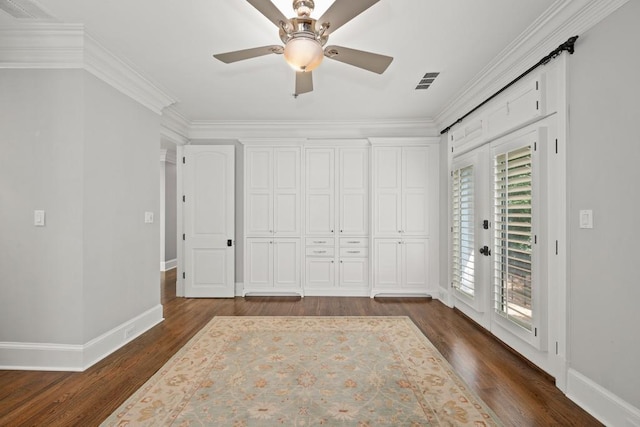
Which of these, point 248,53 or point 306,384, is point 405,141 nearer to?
point 248,53

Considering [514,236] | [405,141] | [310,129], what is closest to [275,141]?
[310,129]

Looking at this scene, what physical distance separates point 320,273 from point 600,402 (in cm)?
345

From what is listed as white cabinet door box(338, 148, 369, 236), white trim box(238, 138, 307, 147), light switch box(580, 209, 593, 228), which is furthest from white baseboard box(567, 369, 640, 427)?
white trim box(238, 138, 307, 147)

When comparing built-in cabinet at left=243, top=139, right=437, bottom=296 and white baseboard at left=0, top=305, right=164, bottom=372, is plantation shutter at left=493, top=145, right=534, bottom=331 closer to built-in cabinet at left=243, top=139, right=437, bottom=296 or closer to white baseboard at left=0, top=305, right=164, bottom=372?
built-in cabinet at left=243, top=139, right=437, bottom=296

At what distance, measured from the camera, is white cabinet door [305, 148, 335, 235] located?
4.87 m

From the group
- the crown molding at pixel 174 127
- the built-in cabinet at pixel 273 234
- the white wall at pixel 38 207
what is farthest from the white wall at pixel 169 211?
the white wall at pixel 38 207

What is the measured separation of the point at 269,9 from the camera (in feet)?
5.43

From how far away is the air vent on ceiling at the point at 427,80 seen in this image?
3.33 meters

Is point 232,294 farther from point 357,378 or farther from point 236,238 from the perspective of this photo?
point 357,378

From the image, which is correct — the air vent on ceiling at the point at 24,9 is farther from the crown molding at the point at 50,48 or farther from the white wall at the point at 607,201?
the white wall at the point at 607,201

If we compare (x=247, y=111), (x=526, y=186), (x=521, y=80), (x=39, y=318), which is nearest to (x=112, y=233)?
(x=39, y=318)

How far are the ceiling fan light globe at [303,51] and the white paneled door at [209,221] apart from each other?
10.9 ft

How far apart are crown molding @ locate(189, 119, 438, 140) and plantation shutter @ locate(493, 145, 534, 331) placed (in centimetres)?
201

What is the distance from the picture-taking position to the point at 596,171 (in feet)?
6.64
